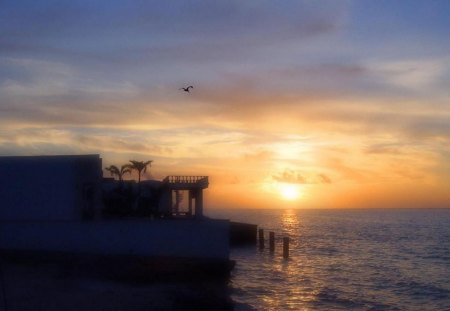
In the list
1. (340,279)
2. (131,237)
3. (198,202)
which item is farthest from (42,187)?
(340,279)

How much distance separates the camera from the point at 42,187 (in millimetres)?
40438

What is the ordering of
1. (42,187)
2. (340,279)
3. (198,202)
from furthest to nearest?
(340,279), (198,202), (42,187)

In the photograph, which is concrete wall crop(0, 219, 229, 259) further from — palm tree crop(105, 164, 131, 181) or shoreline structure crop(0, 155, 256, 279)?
palm tree crop(105, 164, 131, 181)

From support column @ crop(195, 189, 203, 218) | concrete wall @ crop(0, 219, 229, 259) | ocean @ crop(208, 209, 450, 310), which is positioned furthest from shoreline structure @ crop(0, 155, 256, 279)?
support column @ crop(195, 189, 203, 218)

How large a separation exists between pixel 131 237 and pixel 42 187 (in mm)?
6772

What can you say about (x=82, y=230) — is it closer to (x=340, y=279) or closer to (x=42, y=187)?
(x=42, y=187)

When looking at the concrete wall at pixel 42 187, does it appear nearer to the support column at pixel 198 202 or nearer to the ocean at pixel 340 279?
the support column at pixel 198 202

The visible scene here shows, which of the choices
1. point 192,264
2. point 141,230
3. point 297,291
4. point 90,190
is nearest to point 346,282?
point 297,291

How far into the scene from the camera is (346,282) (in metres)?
48.1

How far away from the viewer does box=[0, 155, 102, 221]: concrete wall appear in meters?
40.2

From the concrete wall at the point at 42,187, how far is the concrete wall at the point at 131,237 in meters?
0.82

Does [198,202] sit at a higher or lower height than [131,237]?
higher

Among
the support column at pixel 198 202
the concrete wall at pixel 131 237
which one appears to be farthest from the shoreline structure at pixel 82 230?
the support column at pixel 198 202

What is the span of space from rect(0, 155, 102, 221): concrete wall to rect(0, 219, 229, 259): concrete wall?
32.2 inches
